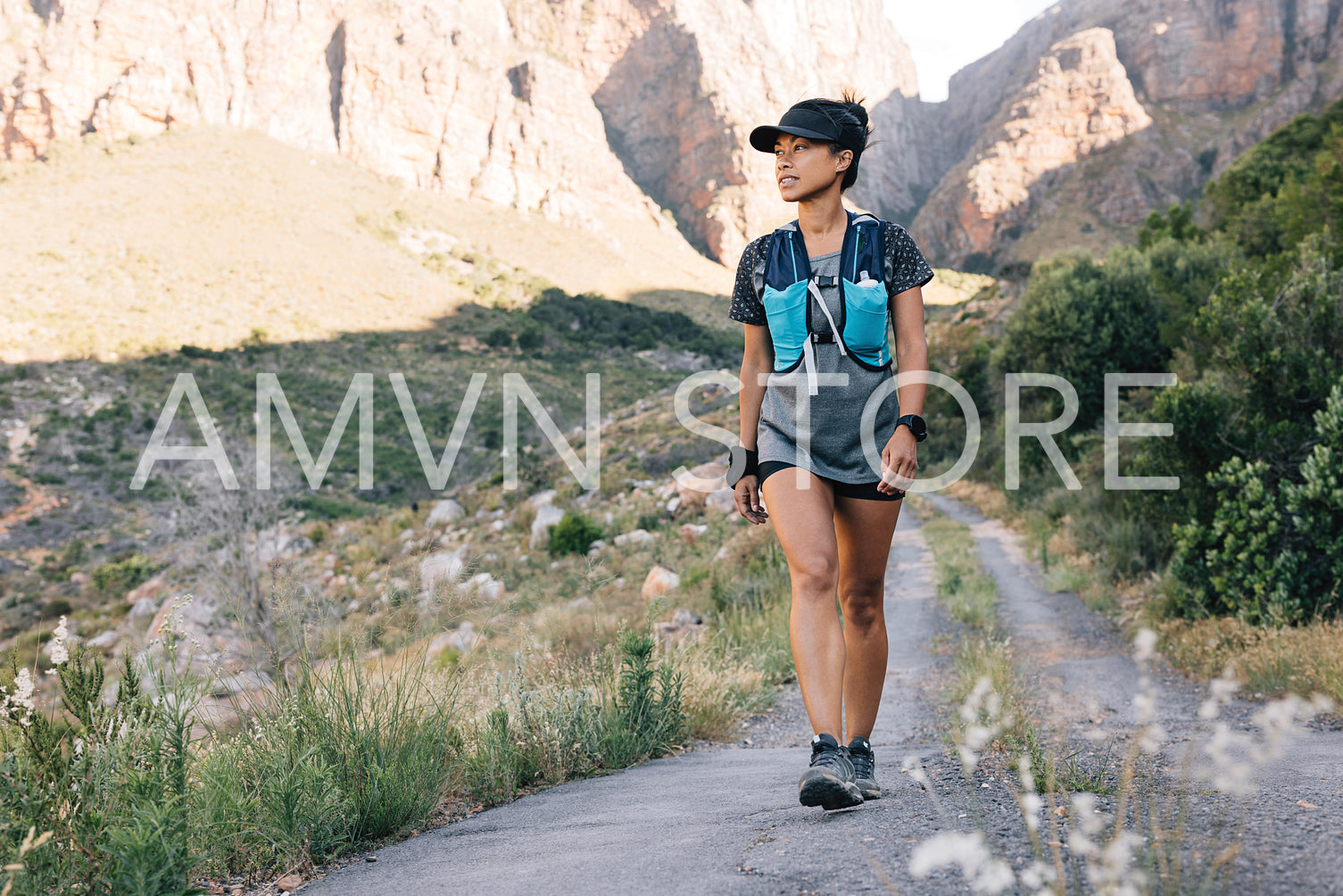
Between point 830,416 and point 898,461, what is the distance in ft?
0.80

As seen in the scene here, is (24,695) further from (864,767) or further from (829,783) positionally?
(864,767)

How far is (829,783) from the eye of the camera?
2037 millimetres

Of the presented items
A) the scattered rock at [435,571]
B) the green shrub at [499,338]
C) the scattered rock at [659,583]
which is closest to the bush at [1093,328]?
the scattered rock at [659,583]

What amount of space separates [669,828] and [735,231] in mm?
91836

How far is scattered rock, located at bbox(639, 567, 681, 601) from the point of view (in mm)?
10203

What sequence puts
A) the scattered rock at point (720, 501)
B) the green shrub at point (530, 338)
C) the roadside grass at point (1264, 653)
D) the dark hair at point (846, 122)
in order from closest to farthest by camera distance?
1. the dark hair at point (846, 122)
2. the roadside grass at point (1264, 653)
3. the scattered rock at point (720, 501)
4. the green shrub at point (530, 338)

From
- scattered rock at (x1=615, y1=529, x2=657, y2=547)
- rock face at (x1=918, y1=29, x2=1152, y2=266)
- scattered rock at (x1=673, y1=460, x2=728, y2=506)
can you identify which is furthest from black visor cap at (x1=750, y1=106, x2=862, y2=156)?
rock face at (x1=918, y1=29, x2=1152, y2=266)

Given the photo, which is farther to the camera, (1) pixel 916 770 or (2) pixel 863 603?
(2) pixel 863 603

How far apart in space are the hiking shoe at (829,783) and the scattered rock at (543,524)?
1334 cm

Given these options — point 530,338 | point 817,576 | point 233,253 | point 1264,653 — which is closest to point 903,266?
point 817,576

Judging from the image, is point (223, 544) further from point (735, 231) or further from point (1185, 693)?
point (735, 231)

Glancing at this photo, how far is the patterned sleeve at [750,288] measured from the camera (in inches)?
106

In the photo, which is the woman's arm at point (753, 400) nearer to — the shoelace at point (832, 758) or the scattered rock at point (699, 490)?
the shoelace at point (832, 758)

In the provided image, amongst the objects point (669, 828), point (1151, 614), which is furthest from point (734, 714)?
point (1151, 614)
